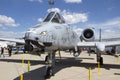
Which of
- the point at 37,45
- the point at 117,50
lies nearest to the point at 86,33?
the point at 37,45

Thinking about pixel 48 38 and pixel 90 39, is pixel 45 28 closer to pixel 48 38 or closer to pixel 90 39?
pixel 48 38

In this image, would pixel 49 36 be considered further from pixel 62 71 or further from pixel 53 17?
pixel 62 71

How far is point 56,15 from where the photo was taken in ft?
36.9

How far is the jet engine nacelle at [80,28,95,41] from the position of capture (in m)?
18.3

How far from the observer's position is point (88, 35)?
1858cm

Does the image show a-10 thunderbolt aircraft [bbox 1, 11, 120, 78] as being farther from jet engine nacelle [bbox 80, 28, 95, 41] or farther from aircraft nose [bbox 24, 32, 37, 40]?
jet engine nacelle [bbox 80, 28, 95, 41]

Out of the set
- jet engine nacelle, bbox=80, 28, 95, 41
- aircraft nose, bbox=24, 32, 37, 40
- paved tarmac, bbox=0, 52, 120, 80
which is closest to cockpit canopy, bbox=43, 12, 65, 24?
aircraft nose, bbox=24, 32, 37, 40

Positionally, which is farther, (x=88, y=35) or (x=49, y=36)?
(x=88, y=35)

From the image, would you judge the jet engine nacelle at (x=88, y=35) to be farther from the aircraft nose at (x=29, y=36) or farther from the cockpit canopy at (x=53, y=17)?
the aircraft nose at (x=29, y=36)

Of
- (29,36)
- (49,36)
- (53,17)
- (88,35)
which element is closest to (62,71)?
(53,17)

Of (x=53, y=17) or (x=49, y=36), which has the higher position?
(x=53, y=17)

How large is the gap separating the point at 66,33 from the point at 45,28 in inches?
122

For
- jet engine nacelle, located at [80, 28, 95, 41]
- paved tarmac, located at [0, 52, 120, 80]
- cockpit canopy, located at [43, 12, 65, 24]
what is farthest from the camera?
jet engine nacelle, located at [80, 28, 95, 41]

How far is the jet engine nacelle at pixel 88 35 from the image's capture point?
60.0ft
